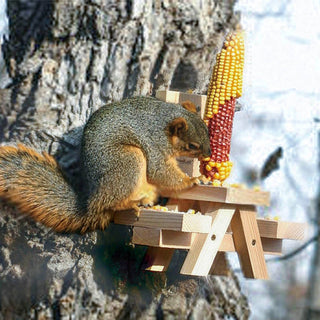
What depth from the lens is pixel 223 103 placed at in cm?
201

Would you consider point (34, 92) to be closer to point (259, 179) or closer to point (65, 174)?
point (65, 174)

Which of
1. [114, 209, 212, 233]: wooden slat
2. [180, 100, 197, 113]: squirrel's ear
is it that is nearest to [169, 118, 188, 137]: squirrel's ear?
[180, 100, 197, 113]: squirrel's ear

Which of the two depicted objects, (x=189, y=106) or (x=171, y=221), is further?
(x=189, y=106)

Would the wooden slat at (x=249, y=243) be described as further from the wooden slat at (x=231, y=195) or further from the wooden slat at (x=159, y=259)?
the wooden slat at (x=159, y=259)

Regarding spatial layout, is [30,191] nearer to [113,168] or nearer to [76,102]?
[113,168]

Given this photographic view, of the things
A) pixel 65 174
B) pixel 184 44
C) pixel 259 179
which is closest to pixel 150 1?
pixel 184 44

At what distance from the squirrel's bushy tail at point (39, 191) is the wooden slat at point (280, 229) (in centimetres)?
54

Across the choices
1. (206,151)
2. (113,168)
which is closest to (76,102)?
(113,168)

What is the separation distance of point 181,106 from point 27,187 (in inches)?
21.5

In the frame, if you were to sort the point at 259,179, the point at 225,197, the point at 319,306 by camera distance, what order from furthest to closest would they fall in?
the point at 319,306 → the point at 259,179 → the point at 225,197

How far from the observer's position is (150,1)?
2.30 m

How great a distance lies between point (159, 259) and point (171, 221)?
0.98 ft

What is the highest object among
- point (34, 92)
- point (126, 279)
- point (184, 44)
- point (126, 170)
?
point (184, 44)

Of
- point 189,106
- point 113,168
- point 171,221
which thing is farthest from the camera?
point 189,106
